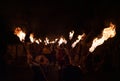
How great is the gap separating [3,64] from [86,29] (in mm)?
5625

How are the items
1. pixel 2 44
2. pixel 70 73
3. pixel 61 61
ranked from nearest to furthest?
1. pixel 70 73
2. pixel 61 61
3. pixel 2 44

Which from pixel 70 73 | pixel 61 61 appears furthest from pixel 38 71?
pixel 61 61

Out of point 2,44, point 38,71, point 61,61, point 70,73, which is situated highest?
point 2,44

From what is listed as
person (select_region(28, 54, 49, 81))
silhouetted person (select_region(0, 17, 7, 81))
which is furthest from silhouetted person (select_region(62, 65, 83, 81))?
silhouetted person (select_region(0, 17, 7, 81))

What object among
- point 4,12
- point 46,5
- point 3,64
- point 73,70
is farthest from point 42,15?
point 73,70

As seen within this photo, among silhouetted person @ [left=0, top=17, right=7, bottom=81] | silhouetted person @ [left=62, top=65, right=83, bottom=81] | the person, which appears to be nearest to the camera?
silhouetted person @ [left=62, top=65, right=83, bottom=81]

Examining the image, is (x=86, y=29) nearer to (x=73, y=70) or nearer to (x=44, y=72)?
(x=44, y=72)

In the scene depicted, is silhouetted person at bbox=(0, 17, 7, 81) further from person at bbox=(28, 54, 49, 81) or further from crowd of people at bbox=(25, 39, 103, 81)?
person at bbox=(28, 54, 49, 81)

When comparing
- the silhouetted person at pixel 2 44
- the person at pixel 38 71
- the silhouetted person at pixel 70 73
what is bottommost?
the silhouetted person at pixel 70 73

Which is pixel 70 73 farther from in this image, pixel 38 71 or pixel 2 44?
pixel 2 44

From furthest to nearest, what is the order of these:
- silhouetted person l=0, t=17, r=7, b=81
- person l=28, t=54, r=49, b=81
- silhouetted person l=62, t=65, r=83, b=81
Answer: silhouetted person l=0, t=17, r=7, b=81
person l=28, t=54, r=49, b=81
silhouetted person l=62, t=65, r=83, b=81

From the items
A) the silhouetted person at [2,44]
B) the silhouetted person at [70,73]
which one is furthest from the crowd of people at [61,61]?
the silhouetted person at [2,44]

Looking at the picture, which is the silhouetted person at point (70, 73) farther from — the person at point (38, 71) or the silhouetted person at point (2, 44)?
the silhouetted person at point (2, 44)

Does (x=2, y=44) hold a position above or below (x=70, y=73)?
above
